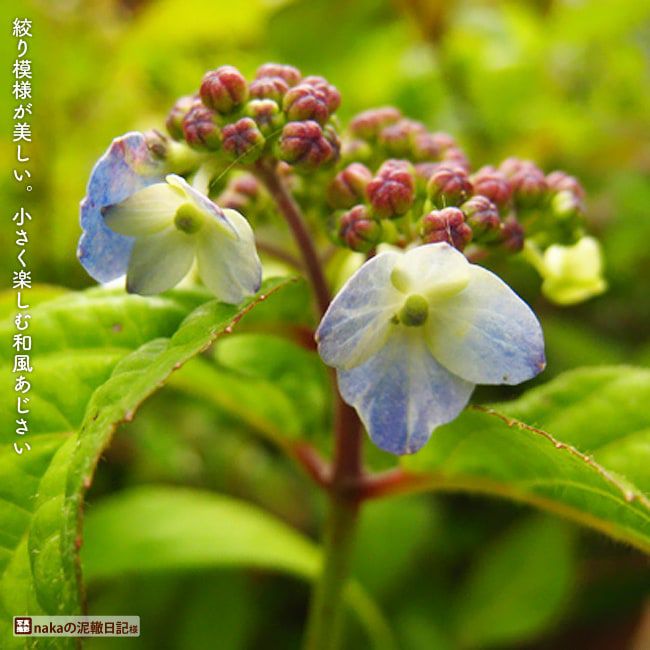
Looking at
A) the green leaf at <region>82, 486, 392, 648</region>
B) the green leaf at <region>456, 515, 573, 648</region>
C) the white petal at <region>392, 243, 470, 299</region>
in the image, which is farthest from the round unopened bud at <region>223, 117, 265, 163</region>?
the green leaf at <region>456, 515, 573, 648</region>

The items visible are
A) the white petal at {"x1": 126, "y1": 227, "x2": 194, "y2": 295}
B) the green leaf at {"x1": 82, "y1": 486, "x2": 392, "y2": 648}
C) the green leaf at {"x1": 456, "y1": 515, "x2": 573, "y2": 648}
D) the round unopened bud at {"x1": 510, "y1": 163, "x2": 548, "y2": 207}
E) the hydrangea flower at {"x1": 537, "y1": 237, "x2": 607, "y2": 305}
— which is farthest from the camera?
the green leaf at {"x1": 456, "y1": 515, "x2": 573, "y2": 648}

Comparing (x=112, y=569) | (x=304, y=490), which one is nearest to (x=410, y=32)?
(x=304, y=490)

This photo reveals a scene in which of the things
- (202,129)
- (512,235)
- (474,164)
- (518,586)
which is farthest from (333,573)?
(474,164)

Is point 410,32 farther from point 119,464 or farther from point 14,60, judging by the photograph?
point 119,464

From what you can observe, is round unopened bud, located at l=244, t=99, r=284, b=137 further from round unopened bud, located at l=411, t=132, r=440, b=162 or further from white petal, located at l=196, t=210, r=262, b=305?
round unopened bud, located at l=411, t=132, r=440, b=162

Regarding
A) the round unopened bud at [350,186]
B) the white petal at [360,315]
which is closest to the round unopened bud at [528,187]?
the round unopened bud at [350,186]
